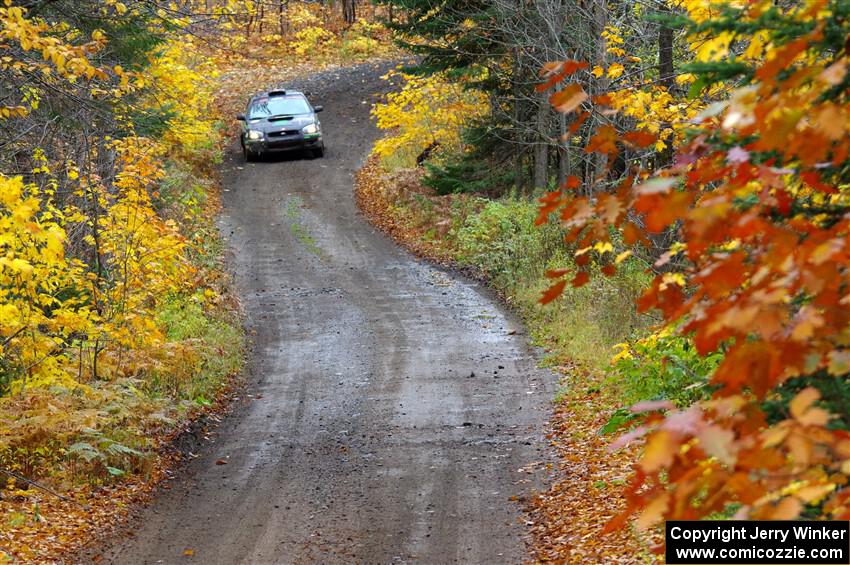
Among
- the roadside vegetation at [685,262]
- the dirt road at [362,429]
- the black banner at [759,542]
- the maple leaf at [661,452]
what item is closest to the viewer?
the maple leaf at [661,452]

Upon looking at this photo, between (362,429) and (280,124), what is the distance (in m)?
20.1

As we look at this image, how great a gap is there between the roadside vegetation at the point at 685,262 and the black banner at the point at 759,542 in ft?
0.41

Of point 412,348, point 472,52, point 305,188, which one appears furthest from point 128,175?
point 305,188

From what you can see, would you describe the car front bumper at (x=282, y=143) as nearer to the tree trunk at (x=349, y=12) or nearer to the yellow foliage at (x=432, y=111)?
the yellow foliage at (x=432, y=111)

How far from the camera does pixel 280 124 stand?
29609 mm

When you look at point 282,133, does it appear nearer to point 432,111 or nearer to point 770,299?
point 432,111

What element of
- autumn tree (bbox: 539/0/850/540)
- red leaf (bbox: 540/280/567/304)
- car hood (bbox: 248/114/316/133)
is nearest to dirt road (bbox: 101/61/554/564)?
red leaf (bbox: 540/280/567/304)

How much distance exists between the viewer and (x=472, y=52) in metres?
20.3

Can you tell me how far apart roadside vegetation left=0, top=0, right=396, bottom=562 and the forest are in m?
0.05

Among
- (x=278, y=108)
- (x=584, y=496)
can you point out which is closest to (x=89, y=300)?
(x=584, y=496)

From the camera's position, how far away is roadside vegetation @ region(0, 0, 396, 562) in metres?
8.66

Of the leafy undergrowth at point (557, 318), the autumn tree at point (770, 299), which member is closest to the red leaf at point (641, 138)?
the autumn tree at point (770, 299)

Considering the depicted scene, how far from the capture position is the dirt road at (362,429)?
8109 millimetres

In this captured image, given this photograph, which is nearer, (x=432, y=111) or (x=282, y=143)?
(x=432, y=111)
